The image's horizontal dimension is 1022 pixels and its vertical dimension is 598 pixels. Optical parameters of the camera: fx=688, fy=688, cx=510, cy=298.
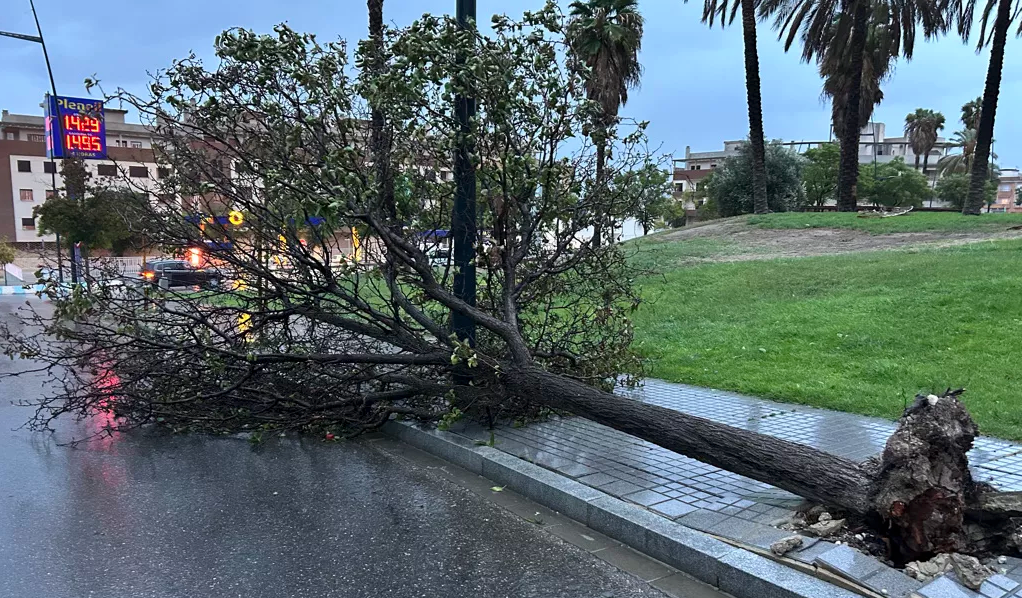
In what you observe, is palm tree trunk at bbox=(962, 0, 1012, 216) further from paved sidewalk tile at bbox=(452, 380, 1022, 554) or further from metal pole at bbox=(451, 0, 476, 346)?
metal pole at bbox=(451, 0, 476, 346)

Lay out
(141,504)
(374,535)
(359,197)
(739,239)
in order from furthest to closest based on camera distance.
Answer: (739,239) → (359,197) → (141,504) → (374,535)

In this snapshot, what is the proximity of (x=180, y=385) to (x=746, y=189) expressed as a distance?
2665 cm

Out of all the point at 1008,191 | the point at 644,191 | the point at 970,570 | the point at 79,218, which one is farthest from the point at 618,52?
the point at 1008,191

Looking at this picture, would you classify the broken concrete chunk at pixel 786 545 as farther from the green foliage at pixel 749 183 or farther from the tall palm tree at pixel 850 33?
the green foliage at pixel 749 183

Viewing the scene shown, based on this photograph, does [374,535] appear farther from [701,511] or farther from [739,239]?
[739,239]

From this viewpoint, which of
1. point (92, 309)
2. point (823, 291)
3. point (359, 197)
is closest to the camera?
point (359, 197)

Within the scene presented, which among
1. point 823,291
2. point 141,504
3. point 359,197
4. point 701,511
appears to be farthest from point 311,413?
point 823,291

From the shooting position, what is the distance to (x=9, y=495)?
15.5 feet

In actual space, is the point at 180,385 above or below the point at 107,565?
above

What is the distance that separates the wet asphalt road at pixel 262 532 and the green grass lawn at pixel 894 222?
1813 centimetres

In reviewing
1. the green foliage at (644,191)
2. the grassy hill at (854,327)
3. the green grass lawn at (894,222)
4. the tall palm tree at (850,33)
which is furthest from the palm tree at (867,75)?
the green foliage at (644,191)

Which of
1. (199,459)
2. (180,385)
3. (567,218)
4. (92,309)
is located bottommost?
(199,459)

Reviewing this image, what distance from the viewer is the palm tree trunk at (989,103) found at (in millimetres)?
20531

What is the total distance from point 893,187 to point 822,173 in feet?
34.9
